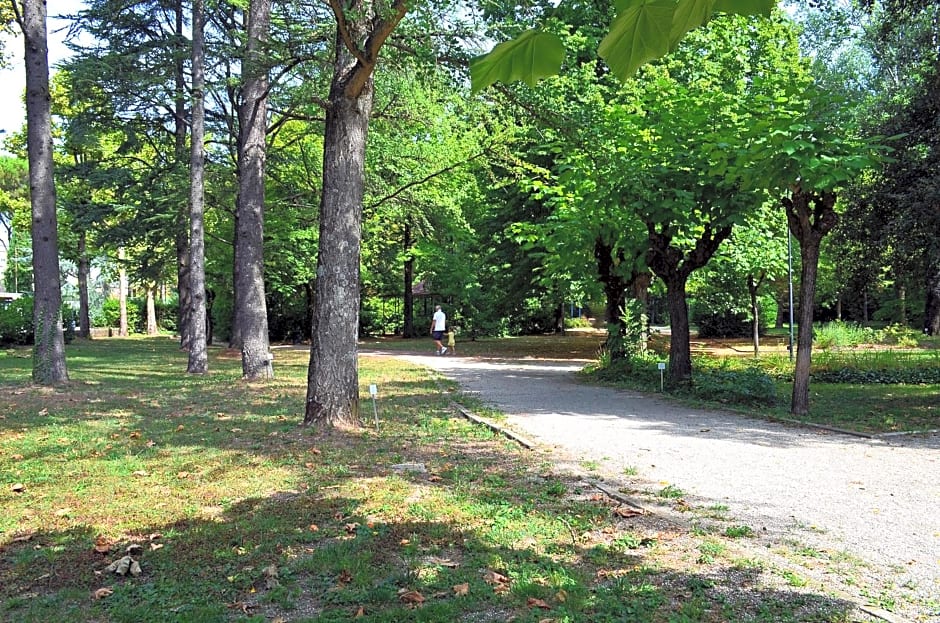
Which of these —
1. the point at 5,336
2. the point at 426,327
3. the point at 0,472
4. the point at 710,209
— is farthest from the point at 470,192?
the point at 0,472

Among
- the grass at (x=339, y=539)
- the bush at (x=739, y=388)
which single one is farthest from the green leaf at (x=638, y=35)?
the bush at (x=739, y=388)

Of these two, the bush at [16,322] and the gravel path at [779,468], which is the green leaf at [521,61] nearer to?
the gravel path at [779,468]

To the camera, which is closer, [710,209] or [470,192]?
[710,209]

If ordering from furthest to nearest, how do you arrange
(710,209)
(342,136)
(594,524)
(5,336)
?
(5,336) < (710,209) < (342,136) < (594,524)

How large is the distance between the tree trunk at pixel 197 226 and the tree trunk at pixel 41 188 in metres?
3.65

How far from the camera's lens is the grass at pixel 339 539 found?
3494 millimetres

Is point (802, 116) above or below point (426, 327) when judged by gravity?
above

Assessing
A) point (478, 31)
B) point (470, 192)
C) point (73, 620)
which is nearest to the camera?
point (73, 620)

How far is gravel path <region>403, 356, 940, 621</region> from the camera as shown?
459cm

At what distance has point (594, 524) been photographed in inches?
191

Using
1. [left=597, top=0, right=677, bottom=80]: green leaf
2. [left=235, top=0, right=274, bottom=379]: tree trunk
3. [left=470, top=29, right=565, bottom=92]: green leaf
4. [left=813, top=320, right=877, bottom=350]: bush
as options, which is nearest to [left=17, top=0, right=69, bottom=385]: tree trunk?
[left=235, top=0, right=274, bottom=379]: tree trunk

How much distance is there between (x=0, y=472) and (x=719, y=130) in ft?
35.5

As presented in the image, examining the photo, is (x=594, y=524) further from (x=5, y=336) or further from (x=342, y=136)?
(x=5, y=336)

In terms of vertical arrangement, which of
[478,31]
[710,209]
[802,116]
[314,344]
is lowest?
[314,344]
